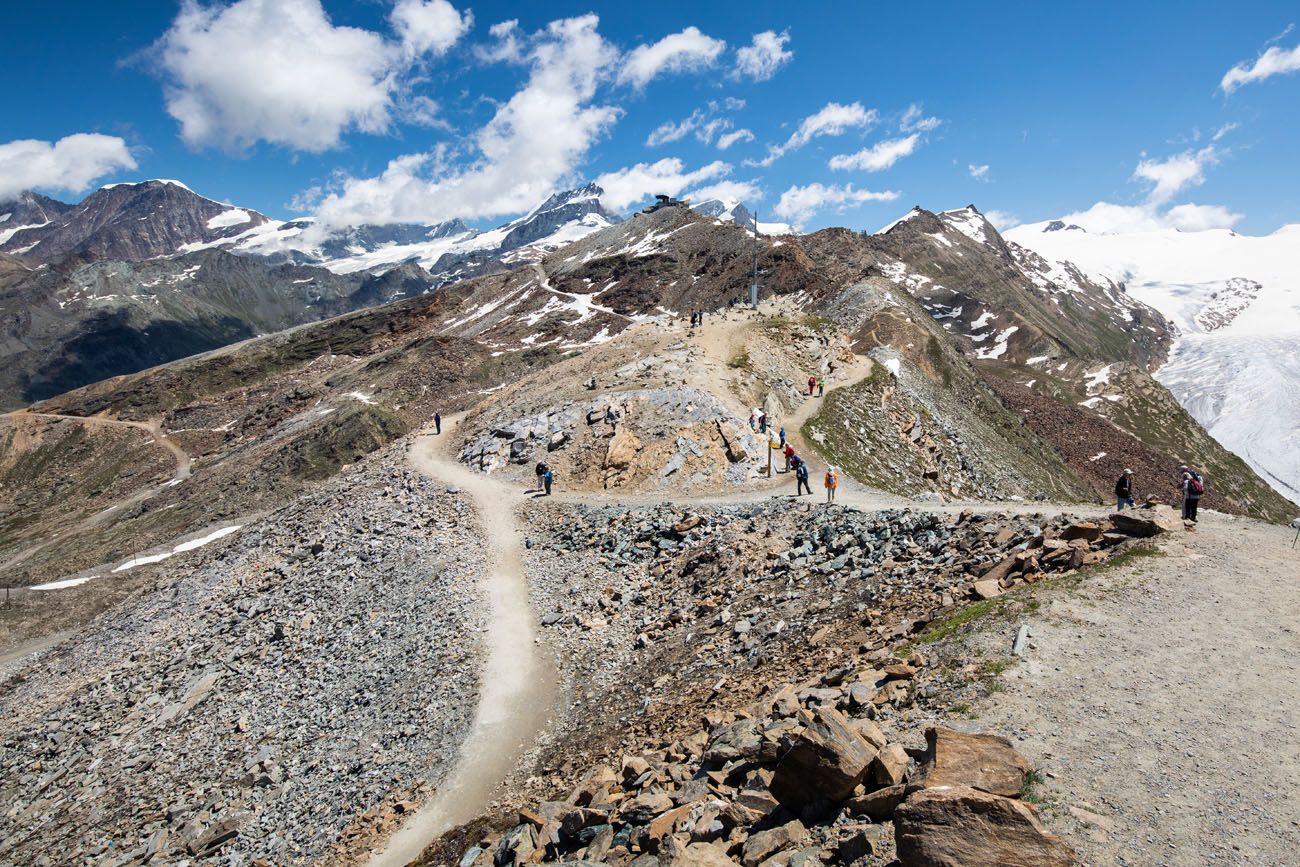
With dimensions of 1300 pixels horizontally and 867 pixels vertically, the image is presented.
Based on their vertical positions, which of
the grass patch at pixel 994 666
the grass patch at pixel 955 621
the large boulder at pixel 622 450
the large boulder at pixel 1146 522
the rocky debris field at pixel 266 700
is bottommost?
the rocky debris field at pixel 266 700

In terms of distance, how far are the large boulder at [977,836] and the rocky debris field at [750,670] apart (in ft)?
0.08

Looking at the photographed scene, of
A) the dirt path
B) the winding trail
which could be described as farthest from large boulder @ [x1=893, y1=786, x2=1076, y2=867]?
the winding trail

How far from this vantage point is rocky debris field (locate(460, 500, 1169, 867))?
1044cm

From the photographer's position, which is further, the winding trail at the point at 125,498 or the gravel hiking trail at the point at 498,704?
the winding trail at the point at 125,498

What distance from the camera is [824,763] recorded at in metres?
10.4

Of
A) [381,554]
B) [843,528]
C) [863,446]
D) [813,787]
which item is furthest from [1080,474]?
[813,787]

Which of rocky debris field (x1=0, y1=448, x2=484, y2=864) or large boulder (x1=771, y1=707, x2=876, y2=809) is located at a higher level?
large boulder (x1=771, y1=707, x2=876, y2=809)

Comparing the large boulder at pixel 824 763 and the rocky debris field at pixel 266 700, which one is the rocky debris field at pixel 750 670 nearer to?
the large boulder at pixel 824 763

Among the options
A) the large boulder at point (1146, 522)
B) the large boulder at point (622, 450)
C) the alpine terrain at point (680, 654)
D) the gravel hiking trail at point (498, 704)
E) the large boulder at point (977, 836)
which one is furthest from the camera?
the large boulder at point (622, 450)

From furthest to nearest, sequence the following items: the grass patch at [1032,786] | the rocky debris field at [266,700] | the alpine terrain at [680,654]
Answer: the rocky debris field at [266,700] < the alpine terrain at [680,654] < the grass patch at [1032,786]

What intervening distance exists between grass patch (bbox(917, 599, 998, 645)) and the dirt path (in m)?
1.26

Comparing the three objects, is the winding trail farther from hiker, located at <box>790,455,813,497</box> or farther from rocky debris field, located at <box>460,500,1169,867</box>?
hiker, located at <box>790,455,813,497</box>

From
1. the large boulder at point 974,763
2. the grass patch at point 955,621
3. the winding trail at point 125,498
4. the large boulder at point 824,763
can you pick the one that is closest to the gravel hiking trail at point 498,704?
the large boulder at point 824,763

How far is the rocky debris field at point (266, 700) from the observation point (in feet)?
66.6
